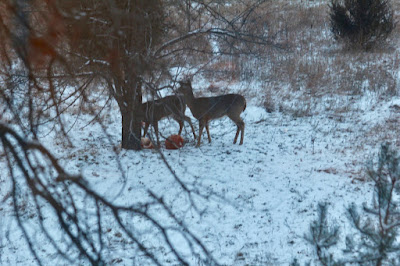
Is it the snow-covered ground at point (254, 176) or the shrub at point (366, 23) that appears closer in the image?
the snow-covered ground at point (254, 176)

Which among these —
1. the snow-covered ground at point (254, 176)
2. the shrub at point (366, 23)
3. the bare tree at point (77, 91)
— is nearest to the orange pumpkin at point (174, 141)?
the snow-covered ground at point (254, 176)

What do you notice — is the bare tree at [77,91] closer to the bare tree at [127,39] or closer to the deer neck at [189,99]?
the bare tree at [127,39]

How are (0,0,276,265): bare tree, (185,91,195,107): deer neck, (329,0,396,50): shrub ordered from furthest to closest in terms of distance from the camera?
(329,0,396,50): shrub
(185,91,195,107): deer neck
(0,0,276,265): bare tree

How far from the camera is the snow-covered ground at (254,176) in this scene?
222 inches

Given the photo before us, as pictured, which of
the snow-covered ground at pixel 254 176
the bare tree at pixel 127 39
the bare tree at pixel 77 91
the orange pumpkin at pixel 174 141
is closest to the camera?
the bare tree at pixel 77 91

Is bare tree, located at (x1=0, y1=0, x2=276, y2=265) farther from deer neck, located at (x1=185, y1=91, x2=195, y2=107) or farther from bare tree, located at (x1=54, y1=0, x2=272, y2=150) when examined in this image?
deer neck, located at (x1=185, y1=91, x2=195, y2=107)

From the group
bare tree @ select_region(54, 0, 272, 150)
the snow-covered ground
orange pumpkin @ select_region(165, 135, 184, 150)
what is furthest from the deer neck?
orange pumpkin @ select_region(165, 135, 184, 150)

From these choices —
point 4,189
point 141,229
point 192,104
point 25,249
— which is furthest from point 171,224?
point 192,104

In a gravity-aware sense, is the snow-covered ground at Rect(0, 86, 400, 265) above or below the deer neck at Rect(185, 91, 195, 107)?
below

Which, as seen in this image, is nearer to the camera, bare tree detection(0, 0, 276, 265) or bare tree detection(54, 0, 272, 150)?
bare tree detection(0, 0, 276, 265)

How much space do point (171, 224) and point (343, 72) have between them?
8.38 meters

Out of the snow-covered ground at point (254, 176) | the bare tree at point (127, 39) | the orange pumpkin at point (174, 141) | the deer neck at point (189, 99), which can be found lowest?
the snow-covered ground at point (254, 176)

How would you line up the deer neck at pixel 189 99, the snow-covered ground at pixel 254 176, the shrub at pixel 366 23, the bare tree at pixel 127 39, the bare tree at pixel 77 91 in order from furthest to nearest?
1. the shrub at pixel 366 23
2. the deer neck at pixel 189 99
3. the snow-covered ground at pixel 254 176
4. the bare tree at pixel 127 39
5. the bare tree at pixel 77 91

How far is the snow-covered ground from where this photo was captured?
18.5ft
